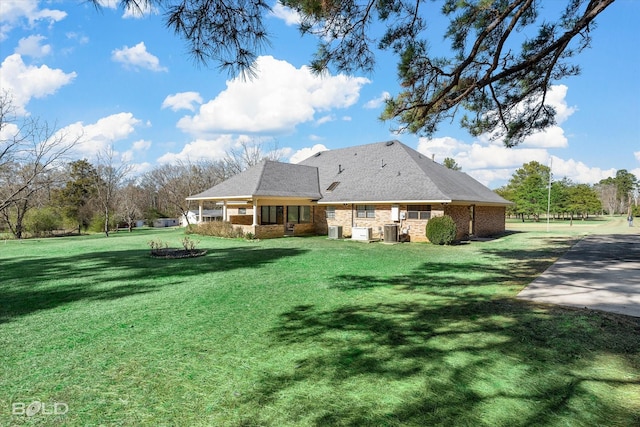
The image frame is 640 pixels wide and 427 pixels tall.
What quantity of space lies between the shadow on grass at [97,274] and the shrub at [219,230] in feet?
19.3

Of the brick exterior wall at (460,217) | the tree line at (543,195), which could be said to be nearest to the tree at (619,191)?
the tree line at (543,195)

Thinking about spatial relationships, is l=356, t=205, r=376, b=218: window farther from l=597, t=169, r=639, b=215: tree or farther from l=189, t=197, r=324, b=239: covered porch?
l=597, t=169, r=639, b=215: tree

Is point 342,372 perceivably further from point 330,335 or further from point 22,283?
point 22,283

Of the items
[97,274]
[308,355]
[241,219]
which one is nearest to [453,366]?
[308,355]

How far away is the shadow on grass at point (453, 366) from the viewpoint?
2.92 meters

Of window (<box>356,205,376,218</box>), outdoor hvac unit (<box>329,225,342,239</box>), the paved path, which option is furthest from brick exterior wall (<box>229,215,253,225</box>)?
the paved path

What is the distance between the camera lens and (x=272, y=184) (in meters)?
22.0

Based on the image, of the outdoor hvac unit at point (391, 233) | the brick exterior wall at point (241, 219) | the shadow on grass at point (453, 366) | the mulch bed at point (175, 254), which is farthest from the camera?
the brick exterior wall at point (241, 219)

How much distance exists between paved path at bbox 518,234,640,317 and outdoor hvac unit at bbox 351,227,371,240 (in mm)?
9099

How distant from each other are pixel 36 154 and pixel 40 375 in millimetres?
11145

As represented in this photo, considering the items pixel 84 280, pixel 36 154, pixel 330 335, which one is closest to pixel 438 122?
pixel 330 335

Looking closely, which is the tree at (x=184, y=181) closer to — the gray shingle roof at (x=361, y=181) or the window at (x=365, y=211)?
the gray shingle roof at (x=361, y=181)

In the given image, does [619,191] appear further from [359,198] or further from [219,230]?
[219,230]

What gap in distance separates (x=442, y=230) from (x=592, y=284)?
881cm
